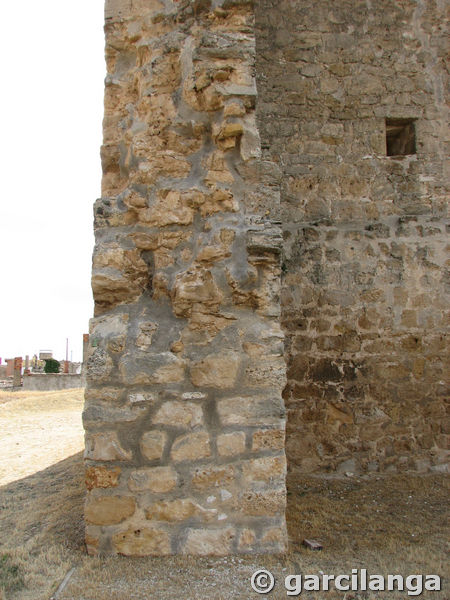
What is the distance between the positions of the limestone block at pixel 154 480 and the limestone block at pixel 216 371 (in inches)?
18.0

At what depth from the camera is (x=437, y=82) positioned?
5.26 m

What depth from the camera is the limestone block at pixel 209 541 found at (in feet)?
7.93

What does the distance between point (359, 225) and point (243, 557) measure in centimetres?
355

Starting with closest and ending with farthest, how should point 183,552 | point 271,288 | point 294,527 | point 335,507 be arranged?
point 183,552 → point 271,288 → point 294,527 → point 335,507

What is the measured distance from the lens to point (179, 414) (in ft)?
8.43

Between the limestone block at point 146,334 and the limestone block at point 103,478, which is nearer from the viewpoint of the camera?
the limestone block at point 103,478

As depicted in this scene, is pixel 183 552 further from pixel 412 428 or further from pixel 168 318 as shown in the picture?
pixel 412 428

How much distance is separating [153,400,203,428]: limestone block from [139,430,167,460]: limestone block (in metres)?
0.06

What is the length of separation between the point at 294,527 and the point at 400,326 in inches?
102

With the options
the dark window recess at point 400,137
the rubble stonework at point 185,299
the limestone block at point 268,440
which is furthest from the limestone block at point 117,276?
the dark window recess at point 400,137

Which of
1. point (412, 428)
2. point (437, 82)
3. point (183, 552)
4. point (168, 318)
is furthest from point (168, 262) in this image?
point (437, 82)

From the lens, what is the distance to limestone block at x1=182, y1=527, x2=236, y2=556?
2416 mm

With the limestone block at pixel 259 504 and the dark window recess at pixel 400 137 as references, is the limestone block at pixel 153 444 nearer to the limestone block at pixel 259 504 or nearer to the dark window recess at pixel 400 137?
the limestone block at pixel 259 504

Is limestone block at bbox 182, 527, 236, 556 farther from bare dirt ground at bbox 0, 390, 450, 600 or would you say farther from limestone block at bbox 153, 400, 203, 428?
limestone block at bbox 153, 400, 203, 428
